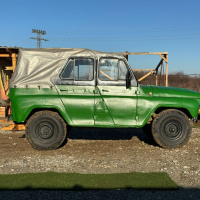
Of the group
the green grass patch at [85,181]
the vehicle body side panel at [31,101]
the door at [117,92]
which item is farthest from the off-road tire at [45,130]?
the green grass patch at [85,181]

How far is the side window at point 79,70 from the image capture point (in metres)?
5.68

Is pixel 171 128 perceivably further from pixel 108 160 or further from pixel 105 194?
pixel 105 194

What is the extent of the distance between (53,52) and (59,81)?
79 cm

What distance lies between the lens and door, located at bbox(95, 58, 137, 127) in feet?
18.5

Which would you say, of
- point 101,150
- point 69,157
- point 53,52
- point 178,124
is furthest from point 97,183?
point 53,52

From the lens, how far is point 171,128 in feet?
19.3

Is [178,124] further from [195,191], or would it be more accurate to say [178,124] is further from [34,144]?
[34,144]

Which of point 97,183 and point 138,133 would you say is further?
point 138,133

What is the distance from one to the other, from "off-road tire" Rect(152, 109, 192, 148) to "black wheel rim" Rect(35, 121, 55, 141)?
8.50 feet

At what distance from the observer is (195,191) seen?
3676 mm

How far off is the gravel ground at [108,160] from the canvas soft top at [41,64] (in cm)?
175

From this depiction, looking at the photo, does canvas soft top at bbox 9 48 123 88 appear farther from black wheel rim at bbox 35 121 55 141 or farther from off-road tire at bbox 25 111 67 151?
black wheel rim at bbox 35 121 55 141

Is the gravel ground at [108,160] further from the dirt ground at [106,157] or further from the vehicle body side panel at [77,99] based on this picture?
the vehicle body side panel at [77,99]

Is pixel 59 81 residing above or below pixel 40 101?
above
